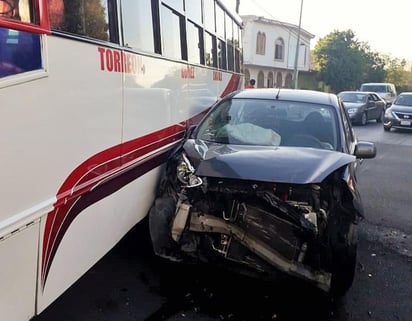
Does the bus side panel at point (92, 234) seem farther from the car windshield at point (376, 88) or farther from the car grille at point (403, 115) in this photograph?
the car windshield at point (376, 88)

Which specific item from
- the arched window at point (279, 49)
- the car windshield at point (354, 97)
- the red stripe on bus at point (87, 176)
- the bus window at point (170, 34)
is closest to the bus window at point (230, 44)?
the bus window at point (170, 34)

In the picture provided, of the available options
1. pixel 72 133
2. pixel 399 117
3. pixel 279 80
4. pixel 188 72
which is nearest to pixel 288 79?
pixel 279 80

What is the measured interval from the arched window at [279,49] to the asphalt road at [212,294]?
39171 millimetres

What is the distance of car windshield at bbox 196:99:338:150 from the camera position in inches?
193

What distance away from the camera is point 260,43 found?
131 feet

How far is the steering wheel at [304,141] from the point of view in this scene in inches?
189

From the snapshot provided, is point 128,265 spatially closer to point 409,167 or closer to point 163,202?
point 163,202

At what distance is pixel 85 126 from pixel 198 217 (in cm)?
147

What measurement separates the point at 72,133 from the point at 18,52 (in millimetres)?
654

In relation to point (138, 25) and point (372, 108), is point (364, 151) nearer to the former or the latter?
point (138, 25)

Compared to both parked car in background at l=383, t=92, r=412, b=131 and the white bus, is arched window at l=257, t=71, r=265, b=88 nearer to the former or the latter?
parked car in background at l=383, t=92, r=412, b=131

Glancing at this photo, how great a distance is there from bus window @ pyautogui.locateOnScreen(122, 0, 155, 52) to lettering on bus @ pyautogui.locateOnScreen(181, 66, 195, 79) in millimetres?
1194

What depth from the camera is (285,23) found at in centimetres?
4216

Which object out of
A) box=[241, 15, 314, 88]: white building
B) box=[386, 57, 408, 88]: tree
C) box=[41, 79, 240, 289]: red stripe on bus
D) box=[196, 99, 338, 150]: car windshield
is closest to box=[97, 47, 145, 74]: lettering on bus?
box=[41, 79, 240, 289]: red stripe on bus
